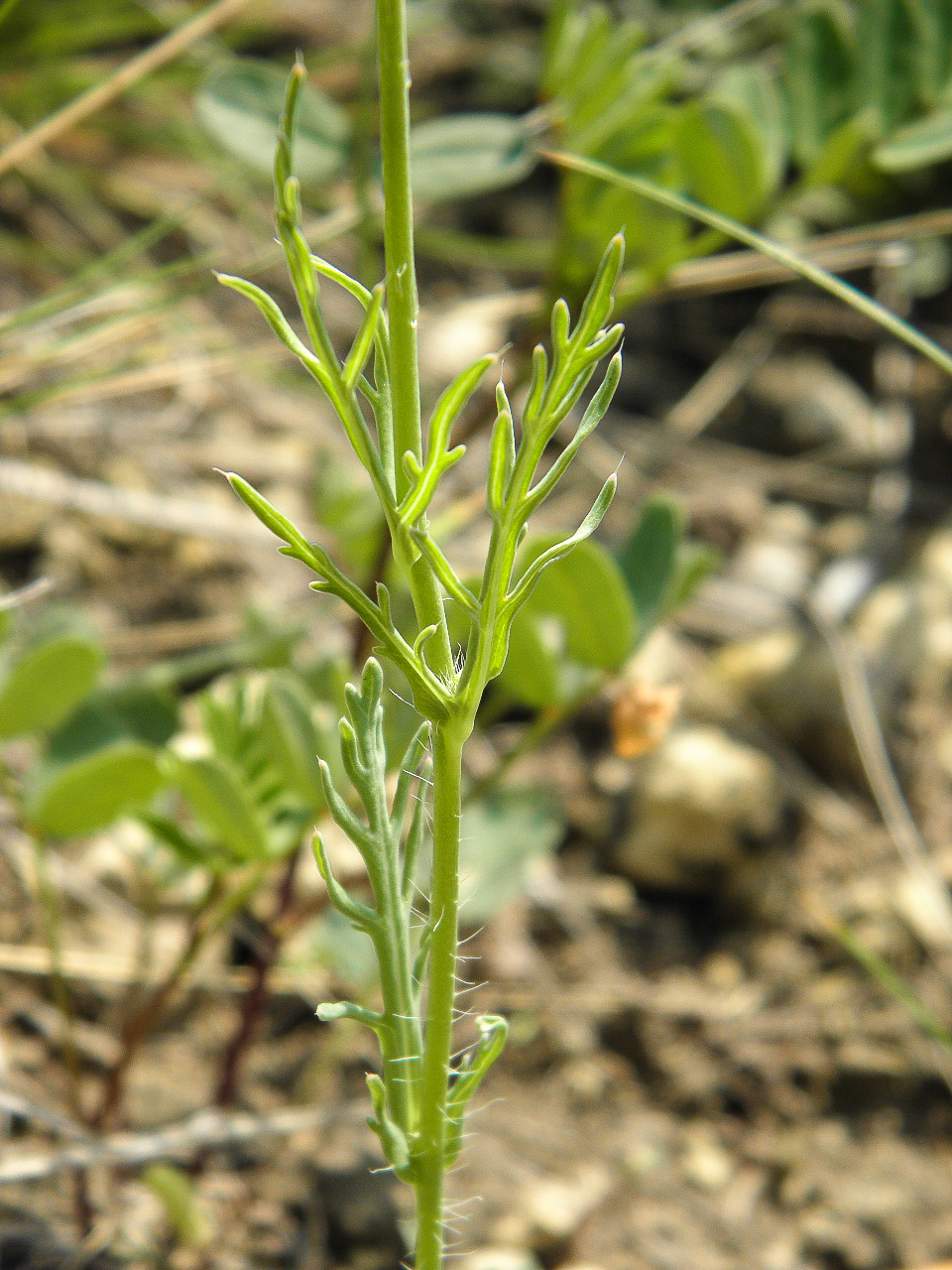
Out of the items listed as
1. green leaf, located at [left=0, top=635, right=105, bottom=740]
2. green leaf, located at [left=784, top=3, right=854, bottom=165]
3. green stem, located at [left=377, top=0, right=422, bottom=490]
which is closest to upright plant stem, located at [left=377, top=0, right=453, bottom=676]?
green stem, located at [left=377, top=0, right=422, bottom=490]

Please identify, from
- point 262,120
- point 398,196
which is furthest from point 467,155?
point 398,196

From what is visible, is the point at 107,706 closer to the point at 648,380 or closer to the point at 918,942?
the point at 918,942

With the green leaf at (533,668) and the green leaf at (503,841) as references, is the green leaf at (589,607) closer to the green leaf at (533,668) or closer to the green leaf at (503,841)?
the green leaf at (533,668)

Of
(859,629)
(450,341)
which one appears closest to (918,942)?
(859,629)

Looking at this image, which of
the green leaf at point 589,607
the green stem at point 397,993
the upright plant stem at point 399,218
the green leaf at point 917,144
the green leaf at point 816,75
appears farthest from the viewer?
the green leaf at point 816,75

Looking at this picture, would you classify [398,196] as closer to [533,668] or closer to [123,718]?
[533,668]

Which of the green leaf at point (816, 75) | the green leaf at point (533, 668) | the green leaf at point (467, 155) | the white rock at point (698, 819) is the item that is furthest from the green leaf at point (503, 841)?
the green leaf at point (816, 75)

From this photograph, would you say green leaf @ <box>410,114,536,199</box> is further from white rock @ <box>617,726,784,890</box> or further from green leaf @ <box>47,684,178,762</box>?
white rock @ <box>617,726,784,890</box>
